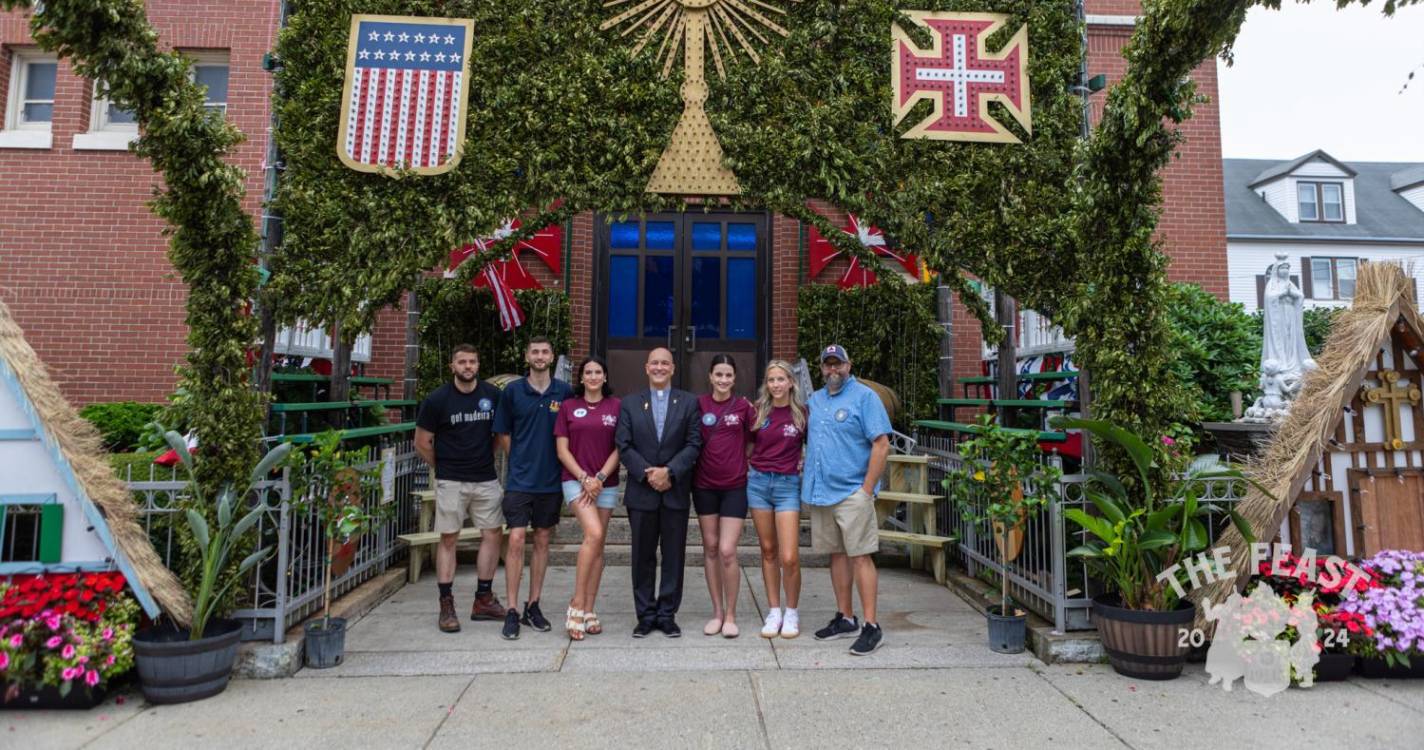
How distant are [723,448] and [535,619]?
5.68 feet

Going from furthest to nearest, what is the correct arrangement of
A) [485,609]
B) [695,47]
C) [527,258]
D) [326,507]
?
1. [527,258]
2. [695,47]
3. [485,609]
4. [326,507]

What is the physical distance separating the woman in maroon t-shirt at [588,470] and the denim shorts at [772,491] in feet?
3.01

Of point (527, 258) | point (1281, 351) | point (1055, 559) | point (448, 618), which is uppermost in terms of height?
point (527, 258)

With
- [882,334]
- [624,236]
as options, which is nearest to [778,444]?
[882,334]

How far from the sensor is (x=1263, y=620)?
4.08 m

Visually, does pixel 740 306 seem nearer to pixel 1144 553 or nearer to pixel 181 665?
pixel 1144 553

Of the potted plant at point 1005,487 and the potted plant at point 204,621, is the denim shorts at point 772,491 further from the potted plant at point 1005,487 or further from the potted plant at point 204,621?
the potted plant at point 204,621

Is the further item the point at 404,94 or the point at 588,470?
the point at 404,94

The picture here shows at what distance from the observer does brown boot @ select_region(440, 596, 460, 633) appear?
5.00m

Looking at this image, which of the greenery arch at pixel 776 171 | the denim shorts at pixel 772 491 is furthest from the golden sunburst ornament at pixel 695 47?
the denim shorts at pixel 772 491

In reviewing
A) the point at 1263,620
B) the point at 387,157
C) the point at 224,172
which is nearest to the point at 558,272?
the point at 387,157

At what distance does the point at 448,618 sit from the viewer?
5.02 metres

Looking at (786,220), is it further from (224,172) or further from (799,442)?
(224,172)

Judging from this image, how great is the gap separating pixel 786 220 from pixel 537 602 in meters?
7.11
